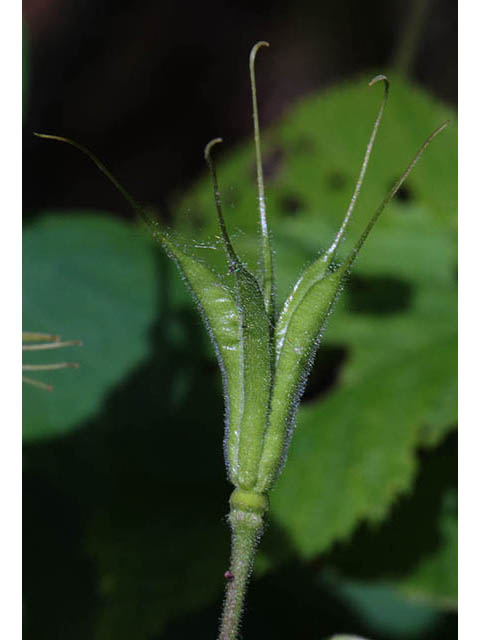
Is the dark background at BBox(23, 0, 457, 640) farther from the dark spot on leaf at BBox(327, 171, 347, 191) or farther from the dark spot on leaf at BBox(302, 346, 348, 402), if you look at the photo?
the dark spot on leaf at BBox(302, 346, 348, 402)

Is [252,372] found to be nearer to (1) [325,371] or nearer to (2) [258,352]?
(2) [258,352]

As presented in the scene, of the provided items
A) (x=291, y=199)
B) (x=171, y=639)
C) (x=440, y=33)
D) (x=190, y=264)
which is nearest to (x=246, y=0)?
(x=440, y=33)

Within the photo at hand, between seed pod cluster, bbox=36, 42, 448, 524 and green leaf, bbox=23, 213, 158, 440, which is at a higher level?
green leaf, bbox=23, 213, 158, 440

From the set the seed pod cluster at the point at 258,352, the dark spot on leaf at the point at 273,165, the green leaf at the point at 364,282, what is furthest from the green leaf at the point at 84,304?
the seed pod cluster at the point at 258,352

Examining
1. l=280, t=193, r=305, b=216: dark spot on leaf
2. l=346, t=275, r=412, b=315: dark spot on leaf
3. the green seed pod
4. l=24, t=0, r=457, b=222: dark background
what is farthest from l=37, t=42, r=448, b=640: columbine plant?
l=24, t=0, r=457, b=222: dark background
